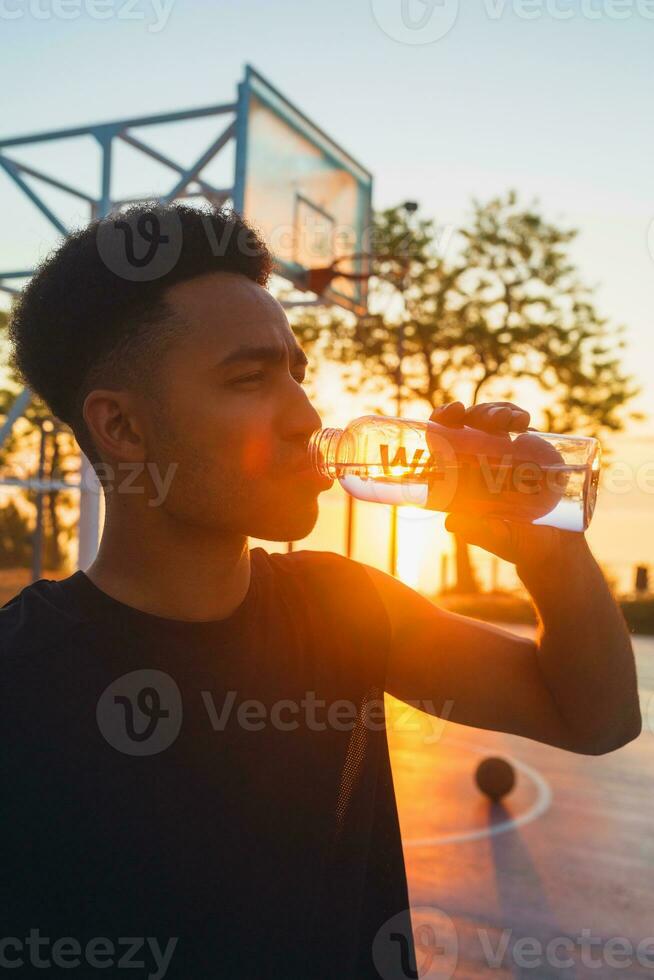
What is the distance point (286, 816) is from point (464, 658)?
1.44ft

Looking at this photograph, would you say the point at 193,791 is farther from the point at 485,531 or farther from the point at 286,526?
the point at 485,531

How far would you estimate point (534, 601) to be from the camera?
4.55 ft

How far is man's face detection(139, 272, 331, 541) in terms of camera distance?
4.27 feet

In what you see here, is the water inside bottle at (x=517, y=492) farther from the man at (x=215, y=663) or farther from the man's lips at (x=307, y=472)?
the man's lips at (x=307, y=472)

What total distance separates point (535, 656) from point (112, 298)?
915 millimetres

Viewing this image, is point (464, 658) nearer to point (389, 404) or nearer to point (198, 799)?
point (198, 799)

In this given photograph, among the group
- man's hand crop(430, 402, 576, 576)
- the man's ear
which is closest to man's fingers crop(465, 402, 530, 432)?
man's hand crop(430, 402, 576, 576)

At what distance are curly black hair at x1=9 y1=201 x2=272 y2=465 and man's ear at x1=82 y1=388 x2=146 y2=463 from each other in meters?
0.03

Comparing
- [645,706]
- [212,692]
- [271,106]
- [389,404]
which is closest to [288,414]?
[212,692]

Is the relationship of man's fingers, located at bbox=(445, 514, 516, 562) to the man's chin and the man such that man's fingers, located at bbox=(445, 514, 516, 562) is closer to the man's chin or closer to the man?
the man

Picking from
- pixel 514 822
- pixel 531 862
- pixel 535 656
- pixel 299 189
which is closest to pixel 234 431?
pixel 535 656

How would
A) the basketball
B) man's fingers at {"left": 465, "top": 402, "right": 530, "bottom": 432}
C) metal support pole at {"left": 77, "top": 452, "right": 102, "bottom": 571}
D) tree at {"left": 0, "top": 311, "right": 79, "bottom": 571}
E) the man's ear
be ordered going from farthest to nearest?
tree at {"left": 0, "top": 311, "right": 79, "bottom": 571} < metal support pole at {"left": 77, "top": 452, "right": 102, "bottom": 571} < the basketball < the man's ear < man's fingers at {"left": 465, "top": 402, "right": 530, "bottom": 432}

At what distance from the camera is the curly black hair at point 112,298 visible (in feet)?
4.58

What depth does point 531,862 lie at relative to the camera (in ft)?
13.3
